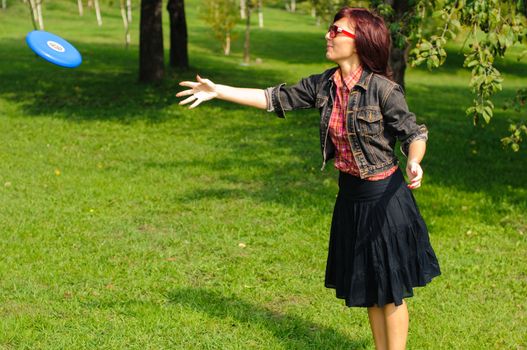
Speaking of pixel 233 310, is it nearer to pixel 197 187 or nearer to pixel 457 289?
pixel 457 289

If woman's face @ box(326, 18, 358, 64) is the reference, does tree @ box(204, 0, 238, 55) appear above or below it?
below

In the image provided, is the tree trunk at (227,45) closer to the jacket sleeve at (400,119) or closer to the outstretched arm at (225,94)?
the outstretched arm at (225,94)

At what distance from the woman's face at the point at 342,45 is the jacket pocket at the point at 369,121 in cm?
32

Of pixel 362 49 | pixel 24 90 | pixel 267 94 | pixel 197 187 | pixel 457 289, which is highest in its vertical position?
pixel 362 49

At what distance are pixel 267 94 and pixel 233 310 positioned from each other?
2065 mm

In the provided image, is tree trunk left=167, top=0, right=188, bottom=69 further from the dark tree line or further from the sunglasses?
the sunglasses

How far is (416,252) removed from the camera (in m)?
4.85

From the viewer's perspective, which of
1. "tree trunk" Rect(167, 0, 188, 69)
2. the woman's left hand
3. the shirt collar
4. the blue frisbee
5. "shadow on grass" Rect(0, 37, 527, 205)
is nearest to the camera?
the woman's left hand

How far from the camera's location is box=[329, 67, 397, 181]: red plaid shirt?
15.5 feet

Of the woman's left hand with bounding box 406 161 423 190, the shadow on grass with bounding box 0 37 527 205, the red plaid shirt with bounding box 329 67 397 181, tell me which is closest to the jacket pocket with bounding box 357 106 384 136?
the red plaid shirt with bounding box 329 67 397 181

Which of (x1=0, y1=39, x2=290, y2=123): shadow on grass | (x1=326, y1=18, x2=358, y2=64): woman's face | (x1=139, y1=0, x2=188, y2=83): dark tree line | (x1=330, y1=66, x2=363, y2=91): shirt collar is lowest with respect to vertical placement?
(x1=0, y1=39, x2=290, y2=123): shadow on grass

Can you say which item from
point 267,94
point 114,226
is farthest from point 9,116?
point 267,94

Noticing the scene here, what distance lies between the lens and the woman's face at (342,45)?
15.1 feet

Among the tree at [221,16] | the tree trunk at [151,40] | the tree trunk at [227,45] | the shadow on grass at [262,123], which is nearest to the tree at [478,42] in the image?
the shadow on grass at [262,123]
